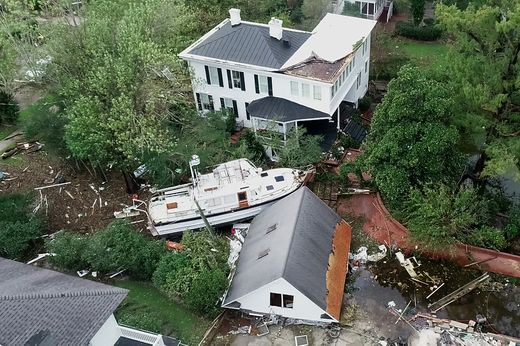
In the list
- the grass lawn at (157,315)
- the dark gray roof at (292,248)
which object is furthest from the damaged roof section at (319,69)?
the grass lawn at (157,315)

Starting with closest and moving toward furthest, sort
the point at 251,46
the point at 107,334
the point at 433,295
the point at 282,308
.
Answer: the point at 107,334
the point at 282,308
the point at 433,295
the point at 251,46

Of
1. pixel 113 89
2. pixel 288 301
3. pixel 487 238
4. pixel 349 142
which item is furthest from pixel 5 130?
pixel 487 238

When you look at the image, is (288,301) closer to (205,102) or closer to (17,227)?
(17,227)

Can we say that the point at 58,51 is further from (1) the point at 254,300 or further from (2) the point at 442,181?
(2) the point at 442,181

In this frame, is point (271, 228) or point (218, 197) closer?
point (271, 228)

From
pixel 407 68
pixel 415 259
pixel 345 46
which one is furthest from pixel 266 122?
pixel 415 259

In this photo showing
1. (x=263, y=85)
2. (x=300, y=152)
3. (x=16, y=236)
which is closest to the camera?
(x=16, y=236)

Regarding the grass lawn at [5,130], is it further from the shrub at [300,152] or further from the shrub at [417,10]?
the shrub at [417,10]
